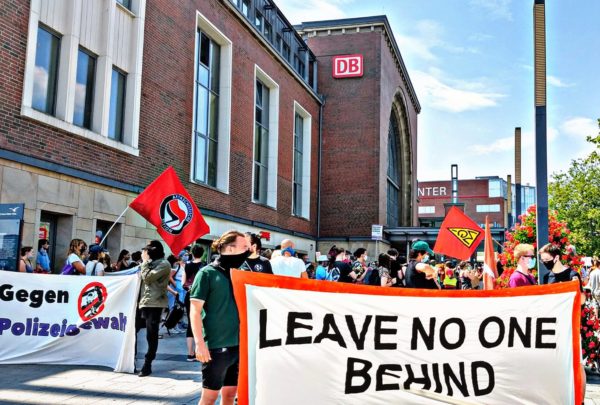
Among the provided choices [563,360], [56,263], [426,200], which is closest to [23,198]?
[56,263]

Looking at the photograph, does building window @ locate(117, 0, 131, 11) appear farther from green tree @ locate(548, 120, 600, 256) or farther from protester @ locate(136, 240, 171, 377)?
green tree @ locate(548, 120, 600, 256)

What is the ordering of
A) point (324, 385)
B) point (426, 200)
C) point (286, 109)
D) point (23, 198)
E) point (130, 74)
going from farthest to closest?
point (426, 200) < point (286, 109) < point (130, 74) < point (23, 198) < point (324, 385)

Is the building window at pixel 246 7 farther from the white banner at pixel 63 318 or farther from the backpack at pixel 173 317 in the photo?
the white banner at pixel 63 318

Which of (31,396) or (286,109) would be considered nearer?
(31,396)

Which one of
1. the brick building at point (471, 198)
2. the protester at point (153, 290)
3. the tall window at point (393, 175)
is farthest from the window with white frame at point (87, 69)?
the brick building at point (471, 198)

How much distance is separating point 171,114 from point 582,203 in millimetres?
30293

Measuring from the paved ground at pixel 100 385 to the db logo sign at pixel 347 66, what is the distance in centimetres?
3125

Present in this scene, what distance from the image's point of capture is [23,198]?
1245 cm

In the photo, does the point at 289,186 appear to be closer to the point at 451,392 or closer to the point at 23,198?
the point at 23,198

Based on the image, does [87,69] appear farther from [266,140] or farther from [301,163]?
[301,163]

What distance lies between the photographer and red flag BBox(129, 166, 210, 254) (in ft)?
34.6

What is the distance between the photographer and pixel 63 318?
→ 8477 millimetres

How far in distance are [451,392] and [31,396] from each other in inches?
180

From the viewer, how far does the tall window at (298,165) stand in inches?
A: 1335
